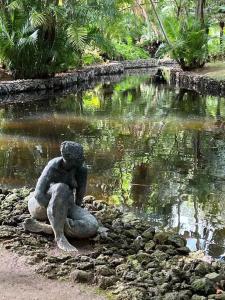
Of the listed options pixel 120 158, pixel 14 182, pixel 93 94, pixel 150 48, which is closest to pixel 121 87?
pixel 93 94

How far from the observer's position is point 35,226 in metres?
5.45

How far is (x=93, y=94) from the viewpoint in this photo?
819 inches

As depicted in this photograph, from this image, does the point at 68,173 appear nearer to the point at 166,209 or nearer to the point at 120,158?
the point at 166,209

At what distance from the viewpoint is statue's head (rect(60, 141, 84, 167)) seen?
521cm

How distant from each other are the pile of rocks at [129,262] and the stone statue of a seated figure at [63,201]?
0.46 feet

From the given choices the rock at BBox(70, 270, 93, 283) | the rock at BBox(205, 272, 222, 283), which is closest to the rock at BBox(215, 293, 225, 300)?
the rock at BBox(205, 272, 222, 283)

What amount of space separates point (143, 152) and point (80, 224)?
16.6 ft

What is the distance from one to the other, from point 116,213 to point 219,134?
6257mm

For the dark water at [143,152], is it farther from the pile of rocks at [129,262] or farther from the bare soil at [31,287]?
the bare soil at [31,287]

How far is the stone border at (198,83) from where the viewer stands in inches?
797

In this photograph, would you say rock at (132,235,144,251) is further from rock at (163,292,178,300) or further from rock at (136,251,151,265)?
rock at (163,292,178,300)

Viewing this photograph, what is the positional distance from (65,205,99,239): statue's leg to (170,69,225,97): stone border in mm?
15012

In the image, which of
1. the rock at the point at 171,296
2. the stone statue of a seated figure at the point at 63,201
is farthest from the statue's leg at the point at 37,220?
the rock at the point at 171,296

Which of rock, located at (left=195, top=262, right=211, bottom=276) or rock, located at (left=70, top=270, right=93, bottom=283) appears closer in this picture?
rock, located at (left=70, top=270, right=93, bottom=283)
